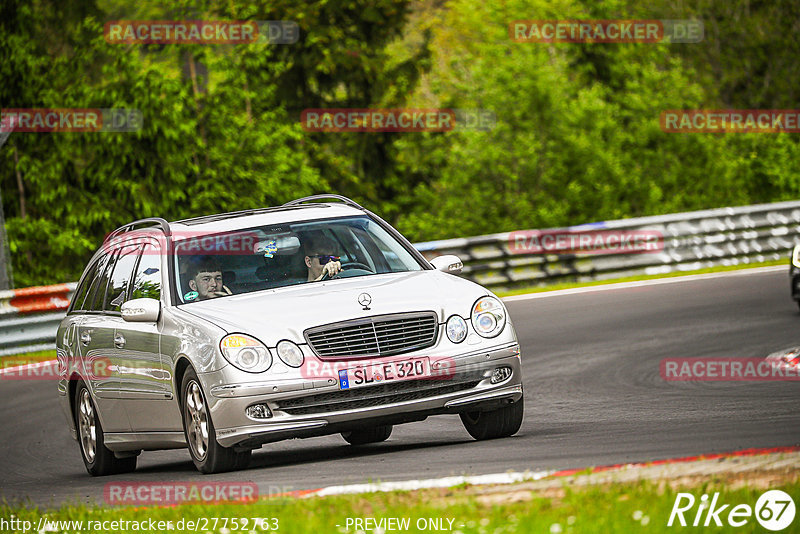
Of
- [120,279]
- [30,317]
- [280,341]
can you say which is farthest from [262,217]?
[30,317]

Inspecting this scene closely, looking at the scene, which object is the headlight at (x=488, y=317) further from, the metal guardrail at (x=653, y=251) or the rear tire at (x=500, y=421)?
the metal guardrail at (x=653, y=251)

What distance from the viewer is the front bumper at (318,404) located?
28.6 feet

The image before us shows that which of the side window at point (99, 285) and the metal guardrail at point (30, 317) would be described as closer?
the side window at point (99, 285)

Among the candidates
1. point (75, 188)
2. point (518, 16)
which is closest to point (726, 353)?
point (75, 188)

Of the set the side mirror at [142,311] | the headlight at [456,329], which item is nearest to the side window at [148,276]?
the side mirror at [142,311]

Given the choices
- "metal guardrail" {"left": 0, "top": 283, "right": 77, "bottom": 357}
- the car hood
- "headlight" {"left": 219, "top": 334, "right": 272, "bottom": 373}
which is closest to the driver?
the car hood

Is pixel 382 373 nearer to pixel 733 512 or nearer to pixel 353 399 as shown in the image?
pixel 353 399

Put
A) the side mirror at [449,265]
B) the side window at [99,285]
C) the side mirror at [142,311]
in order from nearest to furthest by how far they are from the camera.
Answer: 1. the side mirror at [142,311]
2. the side mirror at [449,265]
3. the side window at [99,285]

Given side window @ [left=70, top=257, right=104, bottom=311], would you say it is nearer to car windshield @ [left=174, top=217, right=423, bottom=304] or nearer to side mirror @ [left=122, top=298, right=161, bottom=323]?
car windshield @ [left=174, top=217, right=423, bottom=304]

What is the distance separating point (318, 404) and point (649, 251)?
14409mm

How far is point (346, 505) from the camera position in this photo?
680cm

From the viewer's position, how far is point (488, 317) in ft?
30.6

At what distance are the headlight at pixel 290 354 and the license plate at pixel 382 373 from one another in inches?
10.5

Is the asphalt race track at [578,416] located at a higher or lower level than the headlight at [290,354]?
lower
